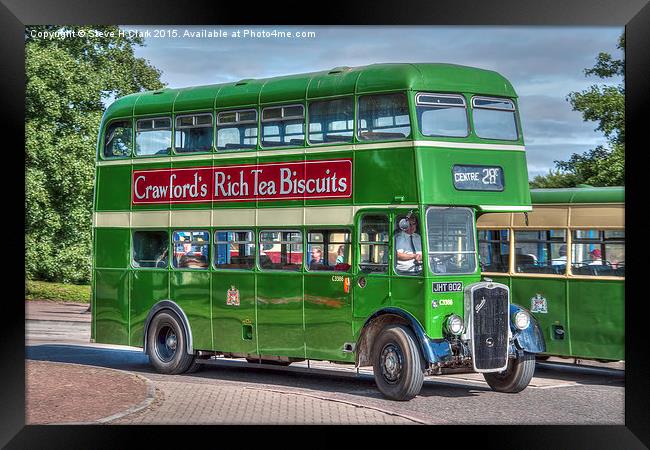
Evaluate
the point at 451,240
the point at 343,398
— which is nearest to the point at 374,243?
the point at 451,240

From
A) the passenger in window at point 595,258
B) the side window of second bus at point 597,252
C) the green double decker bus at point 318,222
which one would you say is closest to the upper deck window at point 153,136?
the green double decker bus at point 318,222

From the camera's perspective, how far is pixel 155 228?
18406 mm

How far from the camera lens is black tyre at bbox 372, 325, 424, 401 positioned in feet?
48.6

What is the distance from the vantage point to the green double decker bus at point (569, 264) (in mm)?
17359

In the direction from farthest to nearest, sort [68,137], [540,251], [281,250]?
[68,137], [540,251], [281,250]

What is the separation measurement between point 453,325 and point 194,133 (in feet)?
17.8

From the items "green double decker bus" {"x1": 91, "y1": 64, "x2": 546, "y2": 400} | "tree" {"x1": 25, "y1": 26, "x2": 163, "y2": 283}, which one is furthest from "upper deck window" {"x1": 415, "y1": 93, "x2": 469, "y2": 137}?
"tree" {"x1": 25, "y1": 26, "x2": 163, "y2": 283}

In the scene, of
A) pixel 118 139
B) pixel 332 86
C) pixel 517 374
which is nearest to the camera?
pixel 517 374

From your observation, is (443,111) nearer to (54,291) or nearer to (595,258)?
(595,258)

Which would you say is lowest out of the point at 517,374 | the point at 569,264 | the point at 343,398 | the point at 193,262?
the point at 343,398

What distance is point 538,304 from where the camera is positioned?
18312mm

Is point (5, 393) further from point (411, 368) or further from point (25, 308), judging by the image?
point (411, 368)

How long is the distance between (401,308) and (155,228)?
16.4 ft

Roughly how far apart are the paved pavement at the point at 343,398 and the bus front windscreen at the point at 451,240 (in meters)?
1.84
